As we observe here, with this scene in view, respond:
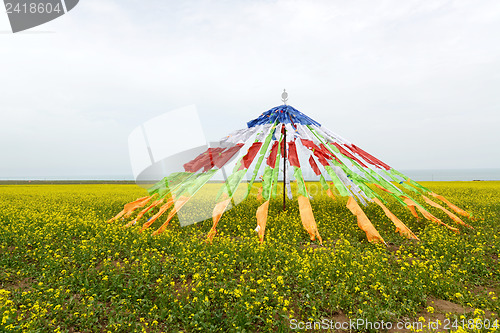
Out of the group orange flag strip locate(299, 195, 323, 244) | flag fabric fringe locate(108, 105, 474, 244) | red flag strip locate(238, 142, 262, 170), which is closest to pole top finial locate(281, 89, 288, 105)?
flag fabric fringe locate(108, 105, 474, 244)

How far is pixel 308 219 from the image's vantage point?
7746 mm

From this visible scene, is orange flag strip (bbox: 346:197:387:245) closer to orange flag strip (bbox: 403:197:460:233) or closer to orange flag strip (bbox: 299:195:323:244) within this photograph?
orange flag strip (bbox: 299:195:323:244)

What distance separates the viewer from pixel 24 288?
18.4ft

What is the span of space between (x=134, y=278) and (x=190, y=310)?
1.67 metres

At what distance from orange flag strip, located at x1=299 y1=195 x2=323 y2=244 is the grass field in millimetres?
334

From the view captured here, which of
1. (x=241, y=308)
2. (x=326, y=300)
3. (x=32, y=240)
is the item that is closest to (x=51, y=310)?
(x=241, y=308)

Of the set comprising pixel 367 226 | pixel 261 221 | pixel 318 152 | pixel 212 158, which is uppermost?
pixel 212 158

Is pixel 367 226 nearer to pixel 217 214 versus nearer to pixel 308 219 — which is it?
pixel 308 219

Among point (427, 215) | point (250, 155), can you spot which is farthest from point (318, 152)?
point (427, 215)

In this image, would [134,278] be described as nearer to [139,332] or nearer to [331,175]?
[139,332]

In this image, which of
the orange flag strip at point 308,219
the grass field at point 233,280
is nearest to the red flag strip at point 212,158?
the grass field at point 233,280

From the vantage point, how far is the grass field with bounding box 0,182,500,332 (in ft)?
14.2

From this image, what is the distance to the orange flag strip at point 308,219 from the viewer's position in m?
7.40

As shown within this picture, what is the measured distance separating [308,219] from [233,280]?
3.46 m
